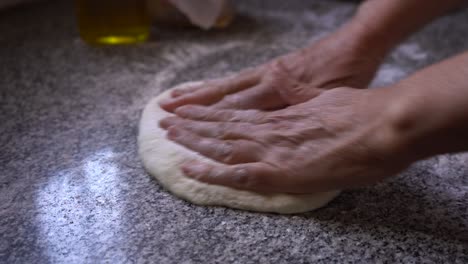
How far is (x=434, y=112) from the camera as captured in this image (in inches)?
21.6

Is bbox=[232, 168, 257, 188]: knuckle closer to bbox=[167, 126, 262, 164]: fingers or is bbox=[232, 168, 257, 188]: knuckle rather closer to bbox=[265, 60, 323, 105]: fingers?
bbox=[167, 126, 262, 164]: fingers

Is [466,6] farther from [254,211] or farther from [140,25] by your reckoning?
[254,211]

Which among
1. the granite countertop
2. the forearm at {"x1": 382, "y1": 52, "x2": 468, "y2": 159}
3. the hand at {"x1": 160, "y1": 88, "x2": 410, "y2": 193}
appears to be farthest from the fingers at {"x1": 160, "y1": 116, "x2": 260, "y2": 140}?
the forearm at {"x1": 382, "y1": 52, "x2": 468, "y2": 159}

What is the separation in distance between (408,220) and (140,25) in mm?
840

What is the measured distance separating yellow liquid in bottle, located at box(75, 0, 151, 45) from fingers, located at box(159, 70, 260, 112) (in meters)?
0.36

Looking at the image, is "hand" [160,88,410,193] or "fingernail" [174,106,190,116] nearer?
"hand" [160,88,410,193]

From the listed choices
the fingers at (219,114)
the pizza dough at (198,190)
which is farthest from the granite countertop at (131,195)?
the fingers at (219,114)

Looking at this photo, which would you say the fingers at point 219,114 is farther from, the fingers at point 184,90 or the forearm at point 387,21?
the forearm at point 387,21

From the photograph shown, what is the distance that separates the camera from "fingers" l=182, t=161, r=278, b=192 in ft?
2.27

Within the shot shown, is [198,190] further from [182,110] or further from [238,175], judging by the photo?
[182,110]

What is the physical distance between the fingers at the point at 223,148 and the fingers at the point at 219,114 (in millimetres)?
52

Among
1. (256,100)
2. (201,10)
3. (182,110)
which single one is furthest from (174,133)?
(201,10)

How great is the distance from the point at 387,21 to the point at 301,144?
1.27 feet

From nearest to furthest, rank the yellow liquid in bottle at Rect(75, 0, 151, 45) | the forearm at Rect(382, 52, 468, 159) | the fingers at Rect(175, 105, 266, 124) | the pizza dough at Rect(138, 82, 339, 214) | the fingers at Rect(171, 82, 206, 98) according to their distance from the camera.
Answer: the forearm at Rect(382, 52, 468, 159), the pizza dough at Rect(138, 82, 339, 214), the fingers at Rect(175, 105, 266, 124), the fingers at Rect(171, 82, 206, 98), the yellow liquid in bottle at Rect(75, 0, 151, 45)
